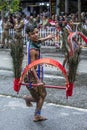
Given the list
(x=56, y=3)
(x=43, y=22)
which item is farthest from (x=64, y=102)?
(x=56, y=3)

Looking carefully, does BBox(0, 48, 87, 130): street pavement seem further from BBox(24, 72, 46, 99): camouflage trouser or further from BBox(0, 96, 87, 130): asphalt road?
BBox(24, 72, 46, 99): camouflage trouser

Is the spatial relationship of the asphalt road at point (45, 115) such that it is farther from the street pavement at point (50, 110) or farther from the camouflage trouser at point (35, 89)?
the camouflage trouser at point (35, 89)

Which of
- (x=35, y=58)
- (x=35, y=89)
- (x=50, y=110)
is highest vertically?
(x=35, y=58)

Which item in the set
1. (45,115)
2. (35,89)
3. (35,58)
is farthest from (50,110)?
(35,58)

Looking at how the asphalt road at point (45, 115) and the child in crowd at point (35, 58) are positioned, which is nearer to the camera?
the asphalt road at point (45, 115)

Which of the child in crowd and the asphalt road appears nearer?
the asphalt road

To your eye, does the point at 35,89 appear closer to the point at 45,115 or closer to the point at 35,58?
the point at 35,58

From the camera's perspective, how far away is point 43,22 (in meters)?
25.2

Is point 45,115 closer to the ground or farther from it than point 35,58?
closer to the ground

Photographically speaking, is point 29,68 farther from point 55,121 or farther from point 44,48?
point 44,48

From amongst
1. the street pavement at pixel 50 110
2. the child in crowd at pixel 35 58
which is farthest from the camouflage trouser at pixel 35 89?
the street pavement at pixel 50 110

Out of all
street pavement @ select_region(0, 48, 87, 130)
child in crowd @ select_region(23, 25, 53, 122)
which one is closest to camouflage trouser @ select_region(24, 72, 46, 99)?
child in crowd @ select_region(23, 25, 53, 122)

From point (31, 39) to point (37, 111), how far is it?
49.0 inches

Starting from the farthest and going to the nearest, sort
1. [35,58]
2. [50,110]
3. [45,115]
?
[50,110] < [45,115] < [35,58]
